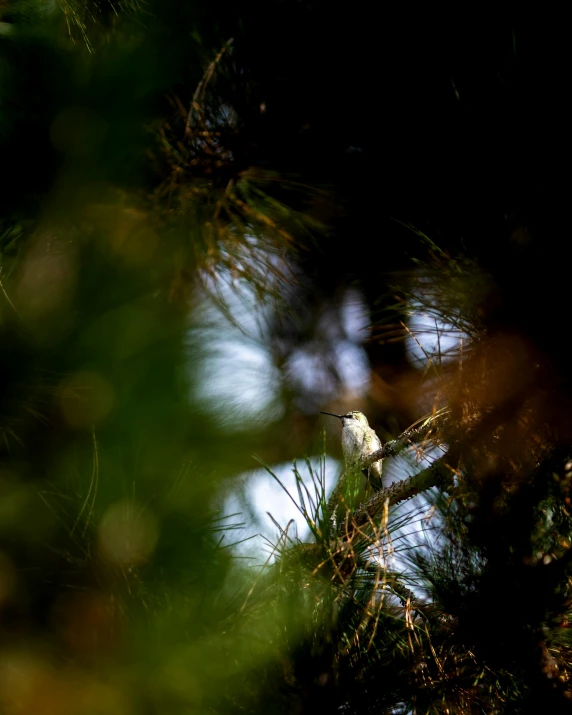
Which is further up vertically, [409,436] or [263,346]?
[263,346]

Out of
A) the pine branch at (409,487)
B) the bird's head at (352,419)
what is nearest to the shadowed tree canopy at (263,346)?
the pine branch at (409,487)

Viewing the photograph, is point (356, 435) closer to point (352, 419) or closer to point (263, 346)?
point (352, 419)

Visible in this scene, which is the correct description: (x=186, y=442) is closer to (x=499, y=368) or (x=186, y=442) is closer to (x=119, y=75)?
(x=119, y=75)

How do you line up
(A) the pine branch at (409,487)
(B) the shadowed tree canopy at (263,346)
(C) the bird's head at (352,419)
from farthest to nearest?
(C) the bird's head at (352,419)
(A) the pine branch at (409,487)
(B) the shadowed tree canopy at (263,346)

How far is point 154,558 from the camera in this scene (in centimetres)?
60

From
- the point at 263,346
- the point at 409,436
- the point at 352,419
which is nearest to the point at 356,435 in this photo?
the point at 352,419

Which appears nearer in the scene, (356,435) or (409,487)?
(409,487)

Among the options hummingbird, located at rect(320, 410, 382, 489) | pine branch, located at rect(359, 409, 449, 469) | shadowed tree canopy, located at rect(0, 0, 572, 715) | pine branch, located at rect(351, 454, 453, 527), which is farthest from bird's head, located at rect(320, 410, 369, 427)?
pine branch, located at rect(351, 454, 453, 527)

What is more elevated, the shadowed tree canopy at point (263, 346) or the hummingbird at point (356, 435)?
the hummingbird at point (356, 435)

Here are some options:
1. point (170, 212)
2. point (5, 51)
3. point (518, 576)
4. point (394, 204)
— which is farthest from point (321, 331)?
point (5, 51)

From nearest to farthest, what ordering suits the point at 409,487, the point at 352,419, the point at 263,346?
the point at 409,487
the point at 263,346
the point at 352,419

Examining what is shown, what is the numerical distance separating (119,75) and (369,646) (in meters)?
0.87

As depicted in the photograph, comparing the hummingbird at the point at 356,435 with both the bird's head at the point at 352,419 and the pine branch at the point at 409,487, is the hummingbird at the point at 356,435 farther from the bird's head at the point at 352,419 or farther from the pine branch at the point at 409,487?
the pine branch at the point at 409,487

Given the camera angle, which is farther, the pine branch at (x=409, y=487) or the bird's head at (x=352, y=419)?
the bird's head at (x=352, y=419)
